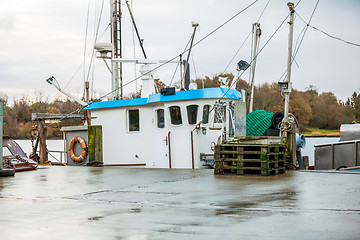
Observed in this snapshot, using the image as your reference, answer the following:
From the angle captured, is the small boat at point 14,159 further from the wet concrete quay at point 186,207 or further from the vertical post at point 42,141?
the vertical post at point 42,141

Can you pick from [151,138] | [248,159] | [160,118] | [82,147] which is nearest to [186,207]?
[248,159]

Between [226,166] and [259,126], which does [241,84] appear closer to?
[259,126]

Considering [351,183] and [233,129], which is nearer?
[351,183]

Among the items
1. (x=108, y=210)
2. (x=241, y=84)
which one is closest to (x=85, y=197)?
(x=108, y=210)

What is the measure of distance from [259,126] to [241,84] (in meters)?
21.6

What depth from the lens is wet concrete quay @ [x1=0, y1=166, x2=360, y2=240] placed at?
237 inches

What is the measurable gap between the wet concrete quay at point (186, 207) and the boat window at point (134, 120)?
5.99 m

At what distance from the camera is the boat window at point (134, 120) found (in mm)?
19078

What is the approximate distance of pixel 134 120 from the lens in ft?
63.0

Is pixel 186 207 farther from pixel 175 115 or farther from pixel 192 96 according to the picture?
pixel 175 115

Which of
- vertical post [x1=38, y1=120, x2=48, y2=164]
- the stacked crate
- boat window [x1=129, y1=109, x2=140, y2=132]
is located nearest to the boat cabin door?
boat window [x1=129, y1=109, x2=140, y2=132]

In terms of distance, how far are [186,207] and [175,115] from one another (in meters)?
9.87

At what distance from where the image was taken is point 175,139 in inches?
683

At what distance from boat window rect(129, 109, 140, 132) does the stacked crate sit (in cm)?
642
